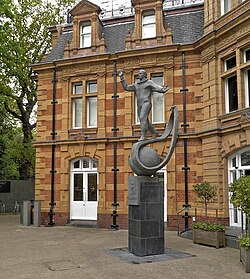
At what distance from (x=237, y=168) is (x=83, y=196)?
684cm

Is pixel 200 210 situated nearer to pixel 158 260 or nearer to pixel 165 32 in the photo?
pixel 158 260

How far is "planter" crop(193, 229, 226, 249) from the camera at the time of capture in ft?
33.7

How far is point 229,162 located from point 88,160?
→ 6207mm

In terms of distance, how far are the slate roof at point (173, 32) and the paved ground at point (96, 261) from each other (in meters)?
8.38

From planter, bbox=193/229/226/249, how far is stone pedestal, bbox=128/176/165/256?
195cm

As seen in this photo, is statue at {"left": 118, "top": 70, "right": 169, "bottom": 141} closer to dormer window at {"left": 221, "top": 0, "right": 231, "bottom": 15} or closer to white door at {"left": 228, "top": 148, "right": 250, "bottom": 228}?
white door at {"left": 228, "top": 148, "right": 250, "bottom": 228}

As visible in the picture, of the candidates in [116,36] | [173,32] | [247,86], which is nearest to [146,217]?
[247,86]

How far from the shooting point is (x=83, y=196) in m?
16.0

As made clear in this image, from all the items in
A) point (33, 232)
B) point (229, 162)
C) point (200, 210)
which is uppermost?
point (229, 162)

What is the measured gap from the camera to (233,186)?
8.54 metres

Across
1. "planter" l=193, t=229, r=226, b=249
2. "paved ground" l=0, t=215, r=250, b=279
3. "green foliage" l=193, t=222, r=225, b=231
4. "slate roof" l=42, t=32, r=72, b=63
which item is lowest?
"paved ground" l=0, t=215, r=250, b=279

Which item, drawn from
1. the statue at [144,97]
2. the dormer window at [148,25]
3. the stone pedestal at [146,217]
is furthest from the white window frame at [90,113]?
the stone pedestal at [146,217]

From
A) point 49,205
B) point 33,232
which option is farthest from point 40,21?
point 33,232

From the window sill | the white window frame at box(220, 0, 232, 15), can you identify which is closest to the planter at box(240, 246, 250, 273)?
the window sill
